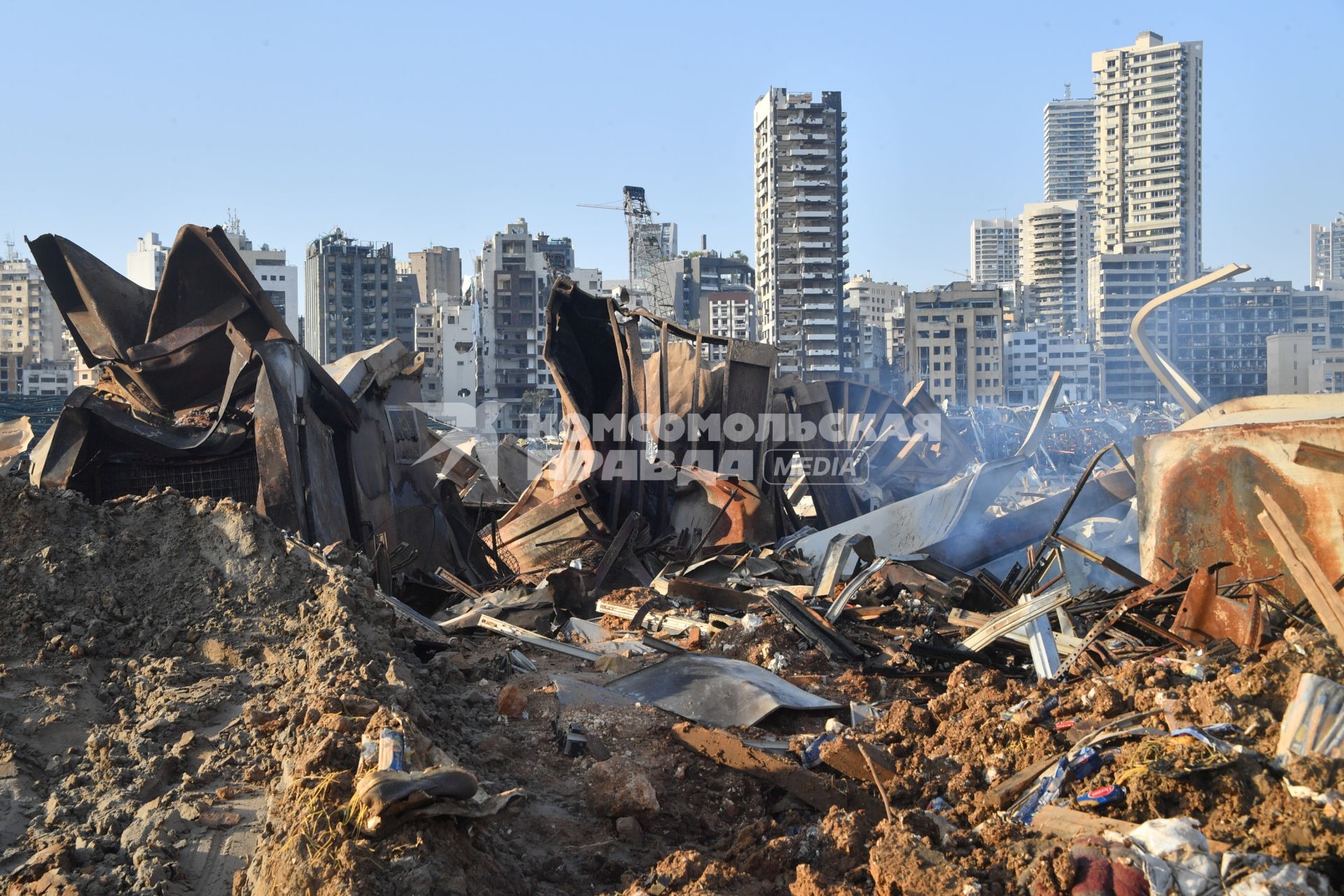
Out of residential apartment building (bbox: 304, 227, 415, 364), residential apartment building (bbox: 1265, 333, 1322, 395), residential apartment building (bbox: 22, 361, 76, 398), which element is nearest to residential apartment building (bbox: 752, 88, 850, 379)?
residential apartment building (bbox: 1265, 333, 1322, 395)

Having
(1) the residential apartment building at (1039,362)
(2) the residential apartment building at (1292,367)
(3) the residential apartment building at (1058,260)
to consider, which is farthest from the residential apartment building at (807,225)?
(3) the residential apartment building at (1058,260)

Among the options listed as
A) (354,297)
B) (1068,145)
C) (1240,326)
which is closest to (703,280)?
(354,297)

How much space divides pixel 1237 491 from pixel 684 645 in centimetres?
287

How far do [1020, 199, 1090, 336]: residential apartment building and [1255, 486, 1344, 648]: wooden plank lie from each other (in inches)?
5492

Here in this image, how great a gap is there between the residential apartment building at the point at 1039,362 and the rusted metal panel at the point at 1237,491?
309ft

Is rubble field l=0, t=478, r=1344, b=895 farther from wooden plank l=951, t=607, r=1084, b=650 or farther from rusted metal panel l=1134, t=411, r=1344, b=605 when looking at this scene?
rusted metal panel l=1134, t=411, r=1344, b=605

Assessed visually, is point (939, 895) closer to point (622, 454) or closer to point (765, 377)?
point (622, 454)

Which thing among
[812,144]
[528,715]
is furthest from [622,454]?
[812,144]

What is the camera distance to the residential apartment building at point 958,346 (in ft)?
299

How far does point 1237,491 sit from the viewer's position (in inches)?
213

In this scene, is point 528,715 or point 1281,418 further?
point 1281,418

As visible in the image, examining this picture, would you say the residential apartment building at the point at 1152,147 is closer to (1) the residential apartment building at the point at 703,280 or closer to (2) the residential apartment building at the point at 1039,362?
(2) the residential apartment building at the point at 1039,362

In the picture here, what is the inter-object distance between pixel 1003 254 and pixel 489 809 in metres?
189

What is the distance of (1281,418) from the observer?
18.4 ft
